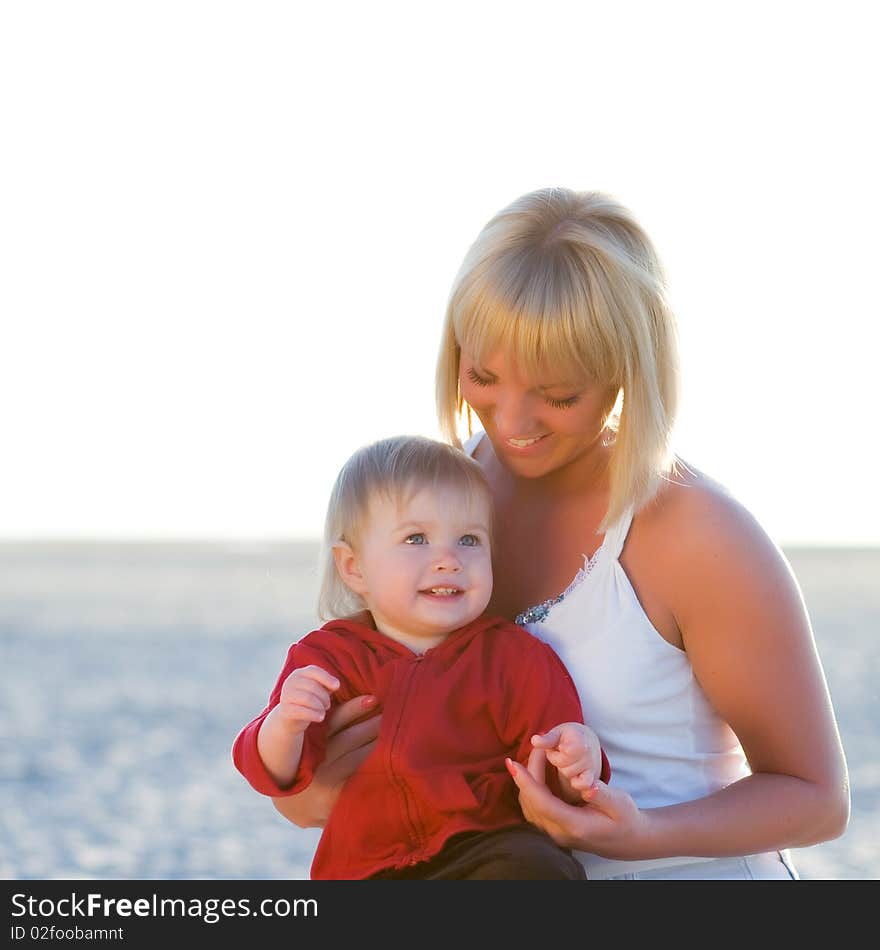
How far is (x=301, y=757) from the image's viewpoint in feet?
9.10

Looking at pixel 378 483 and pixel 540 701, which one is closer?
pixel 540 701

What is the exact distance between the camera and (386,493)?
296 cm

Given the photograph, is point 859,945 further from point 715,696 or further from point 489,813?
point 489,813

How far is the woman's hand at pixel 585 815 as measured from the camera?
2572mm

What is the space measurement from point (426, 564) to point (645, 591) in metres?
0.44

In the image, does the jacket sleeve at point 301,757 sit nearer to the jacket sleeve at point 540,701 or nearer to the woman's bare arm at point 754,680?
the jacket sleeve at point 540,701

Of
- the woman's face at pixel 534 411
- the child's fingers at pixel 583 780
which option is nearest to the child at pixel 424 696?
the child's fingers at pixel 583 780

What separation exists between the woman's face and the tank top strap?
0.64ft

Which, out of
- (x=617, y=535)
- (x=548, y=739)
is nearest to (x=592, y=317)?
(x=617, y=535)

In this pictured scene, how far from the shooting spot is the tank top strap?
9.57 ft

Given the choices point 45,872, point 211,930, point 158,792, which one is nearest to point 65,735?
point 158,792

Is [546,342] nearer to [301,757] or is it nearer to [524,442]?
[524,442]

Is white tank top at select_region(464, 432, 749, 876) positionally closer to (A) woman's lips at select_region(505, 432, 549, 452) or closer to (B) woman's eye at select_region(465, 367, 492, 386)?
(A) woman's lips at select_region(505, 432, 549, 452)

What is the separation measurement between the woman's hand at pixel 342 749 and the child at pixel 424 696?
0.02 m
